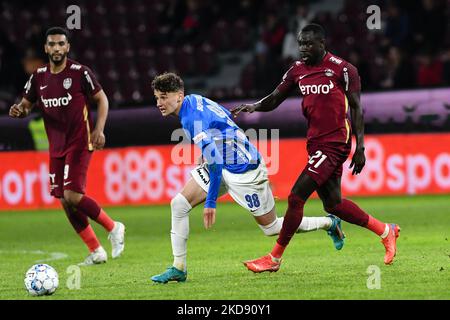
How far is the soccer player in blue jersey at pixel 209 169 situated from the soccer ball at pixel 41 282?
95 cm

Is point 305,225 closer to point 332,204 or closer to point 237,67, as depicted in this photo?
point 332,204

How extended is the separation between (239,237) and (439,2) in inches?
339

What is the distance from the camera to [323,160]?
28.4 ft

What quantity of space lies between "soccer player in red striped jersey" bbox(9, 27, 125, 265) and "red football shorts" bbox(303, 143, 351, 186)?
257 centimetres

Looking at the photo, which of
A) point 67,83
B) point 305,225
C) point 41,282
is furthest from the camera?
point 67,83

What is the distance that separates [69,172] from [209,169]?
2.55 m

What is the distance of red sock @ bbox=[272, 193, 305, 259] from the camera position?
28.5ft

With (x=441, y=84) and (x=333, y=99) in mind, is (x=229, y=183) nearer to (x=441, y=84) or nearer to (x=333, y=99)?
(x=333, y=99)

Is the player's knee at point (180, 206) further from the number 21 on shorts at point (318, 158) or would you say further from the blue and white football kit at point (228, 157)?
the number 21 on shorts at point (318, 158)

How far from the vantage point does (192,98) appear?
8.52 m

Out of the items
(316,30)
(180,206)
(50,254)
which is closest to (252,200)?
(180,206)

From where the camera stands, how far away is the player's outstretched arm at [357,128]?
28.1ft

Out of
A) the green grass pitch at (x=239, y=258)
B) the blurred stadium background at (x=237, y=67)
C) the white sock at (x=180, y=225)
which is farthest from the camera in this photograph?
the blurred stadium background at (x=237, y=67)

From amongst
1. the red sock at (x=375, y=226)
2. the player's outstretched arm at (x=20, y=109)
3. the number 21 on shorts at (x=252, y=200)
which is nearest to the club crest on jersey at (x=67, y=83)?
the player's outstretched arm at (x=20, y=109)
